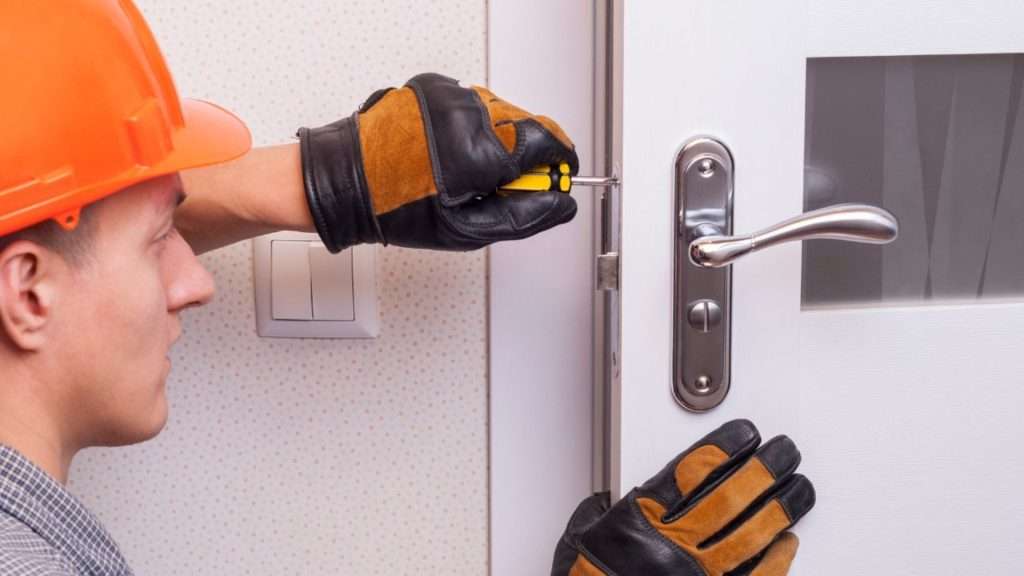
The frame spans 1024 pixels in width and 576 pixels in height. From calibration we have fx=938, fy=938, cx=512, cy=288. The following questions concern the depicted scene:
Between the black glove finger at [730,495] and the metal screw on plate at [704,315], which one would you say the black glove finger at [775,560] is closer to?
the black glove finger at [730,495]

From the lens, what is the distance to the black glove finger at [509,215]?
69cm

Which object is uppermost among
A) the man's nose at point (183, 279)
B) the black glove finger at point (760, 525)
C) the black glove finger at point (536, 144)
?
the black glove finger at point (536, 144)

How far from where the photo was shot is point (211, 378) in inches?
34.2

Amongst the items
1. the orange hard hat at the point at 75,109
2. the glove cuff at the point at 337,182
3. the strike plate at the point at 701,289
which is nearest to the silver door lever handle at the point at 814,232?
the strike plate at the point at 701,289

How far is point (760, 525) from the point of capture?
0.71 m

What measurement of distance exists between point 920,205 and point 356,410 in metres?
0.52

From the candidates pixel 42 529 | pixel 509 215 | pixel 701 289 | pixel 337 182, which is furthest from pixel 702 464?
pixel 42 529

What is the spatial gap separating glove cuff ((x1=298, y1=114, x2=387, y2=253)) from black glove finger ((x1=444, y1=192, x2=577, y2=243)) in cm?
7

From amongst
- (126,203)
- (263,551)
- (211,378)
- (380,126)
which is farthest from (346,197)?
(263,551)

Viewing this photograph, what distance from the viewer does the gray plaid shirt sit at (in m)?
0.48

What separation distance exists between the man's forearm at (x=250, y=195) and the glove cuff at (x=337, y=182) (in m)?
0.02

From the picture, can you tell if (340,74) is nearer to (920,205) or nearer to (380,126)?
(380,126)

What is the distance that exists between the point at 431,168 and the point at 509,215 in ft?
0.22

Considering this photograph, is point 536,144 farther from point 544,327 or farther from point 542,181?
point 544,327
